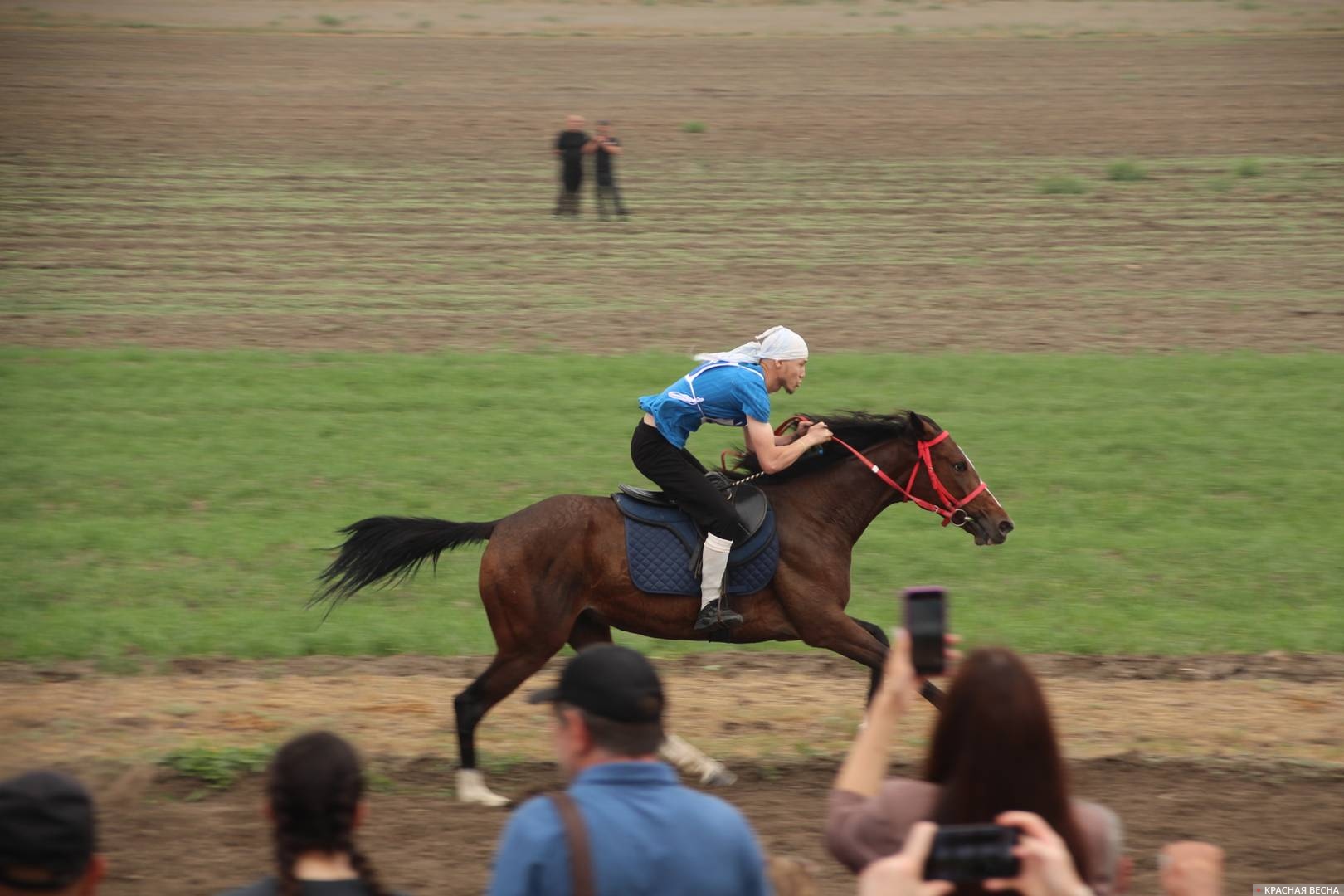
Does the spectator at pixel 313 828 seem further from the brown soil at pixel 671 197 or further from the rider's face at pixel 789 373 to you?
the brown soil at pixel 671 197

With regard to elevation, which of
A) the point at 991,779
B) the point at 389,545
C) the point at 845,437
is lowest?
the point at 389,545

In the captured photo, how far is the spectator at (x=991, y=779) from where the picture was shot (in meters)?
3.31

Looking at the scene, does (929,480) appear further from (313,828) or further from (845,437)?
(313,828)

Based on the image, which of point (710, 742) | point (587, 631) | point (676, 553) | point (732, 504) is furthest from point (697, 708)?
point (732, 504)

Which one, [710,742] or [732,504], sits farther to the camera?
[710,742]

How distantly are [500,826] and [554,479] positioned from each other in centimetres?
700

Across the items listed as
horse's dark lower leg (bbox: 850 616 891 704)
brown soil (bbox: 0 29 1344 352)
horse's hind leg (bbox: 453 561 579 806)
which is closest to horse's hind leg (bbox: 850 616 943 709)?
horse's dark lower leg (bbox: 850 616 891 704)

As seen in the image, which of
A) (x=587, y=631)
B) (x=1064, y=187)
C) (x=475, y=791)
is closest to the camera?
(x=475, y=791)

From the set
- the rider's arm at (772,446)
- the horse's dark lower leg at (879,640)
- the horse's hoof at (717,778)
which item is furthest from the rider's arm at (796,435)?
the horse's hoof at (717,778)

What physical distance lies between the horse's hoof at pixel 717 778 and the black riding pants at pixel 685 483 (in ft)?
4.17

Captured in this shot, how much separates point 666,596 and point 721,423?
101 cm

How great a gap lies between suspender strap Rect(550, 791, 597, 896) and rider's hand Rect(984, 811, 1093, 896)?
90 cm

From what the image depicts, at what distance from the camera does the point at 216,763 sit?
8109 millimetres

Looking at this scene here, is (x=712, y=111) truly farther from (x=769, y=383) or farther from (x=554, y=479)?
(x=769, y=383)
